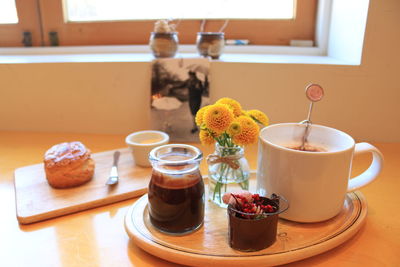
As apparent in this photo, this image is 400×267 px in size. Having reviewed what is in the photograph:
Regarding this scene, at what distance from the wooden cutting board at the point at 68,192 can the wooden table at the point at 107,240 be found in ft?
0.05

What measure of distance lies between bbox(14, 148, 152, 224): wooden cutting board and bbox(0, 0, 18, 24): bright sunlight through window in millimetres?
707

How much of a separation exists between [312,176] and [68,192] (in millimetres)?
483

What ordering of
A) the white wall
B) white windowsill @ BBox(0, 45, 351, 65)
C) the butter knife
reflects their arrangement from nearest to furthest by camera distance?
1. the butter knife
2. the white wall
3. white windowsill @ BBox(0, 45, 351, 65)

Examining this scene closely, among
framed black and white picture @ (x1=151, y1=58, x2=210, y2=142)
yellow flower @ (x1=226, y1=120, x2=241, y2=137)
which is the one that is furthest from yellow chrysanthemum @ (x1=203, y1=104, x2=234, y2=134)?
framed black and white picture @ (x1=151, y1=58, x2=210, y2=142)

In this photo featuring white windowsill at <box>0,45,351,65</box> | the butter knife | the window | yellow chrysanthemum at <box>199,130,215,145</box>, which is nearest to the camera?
yellow chrysanthemum at <box>199,130,215,145</box>

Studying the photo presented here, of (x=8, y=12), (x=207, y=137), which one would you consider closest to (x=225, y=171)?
(x=207, y=137)

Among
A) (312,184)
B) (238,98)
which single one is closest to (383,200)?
(312,184)

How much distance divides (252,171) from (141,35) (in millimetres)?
714

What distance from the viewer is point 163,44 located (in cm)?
102

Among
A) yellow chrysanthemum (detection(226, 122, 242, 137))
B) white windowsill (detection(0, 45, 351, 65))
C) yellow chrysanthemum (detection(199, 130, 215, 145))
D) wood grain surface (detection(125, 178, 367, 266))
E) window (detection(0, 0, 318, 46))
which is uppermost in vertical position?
window (detection(0, 0, 318, 46))

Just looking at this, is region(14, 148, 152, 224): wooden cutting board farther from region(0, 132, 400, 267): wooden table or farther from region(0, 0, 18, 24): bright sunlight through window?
region(0, 0, 18, 24): bright sunlight through window

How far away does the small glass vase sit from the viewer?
25.2 inches

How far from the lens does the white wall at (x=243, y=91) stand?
0.94 metres

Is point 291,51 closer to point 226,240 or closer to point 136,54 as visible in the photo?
point 136,54
